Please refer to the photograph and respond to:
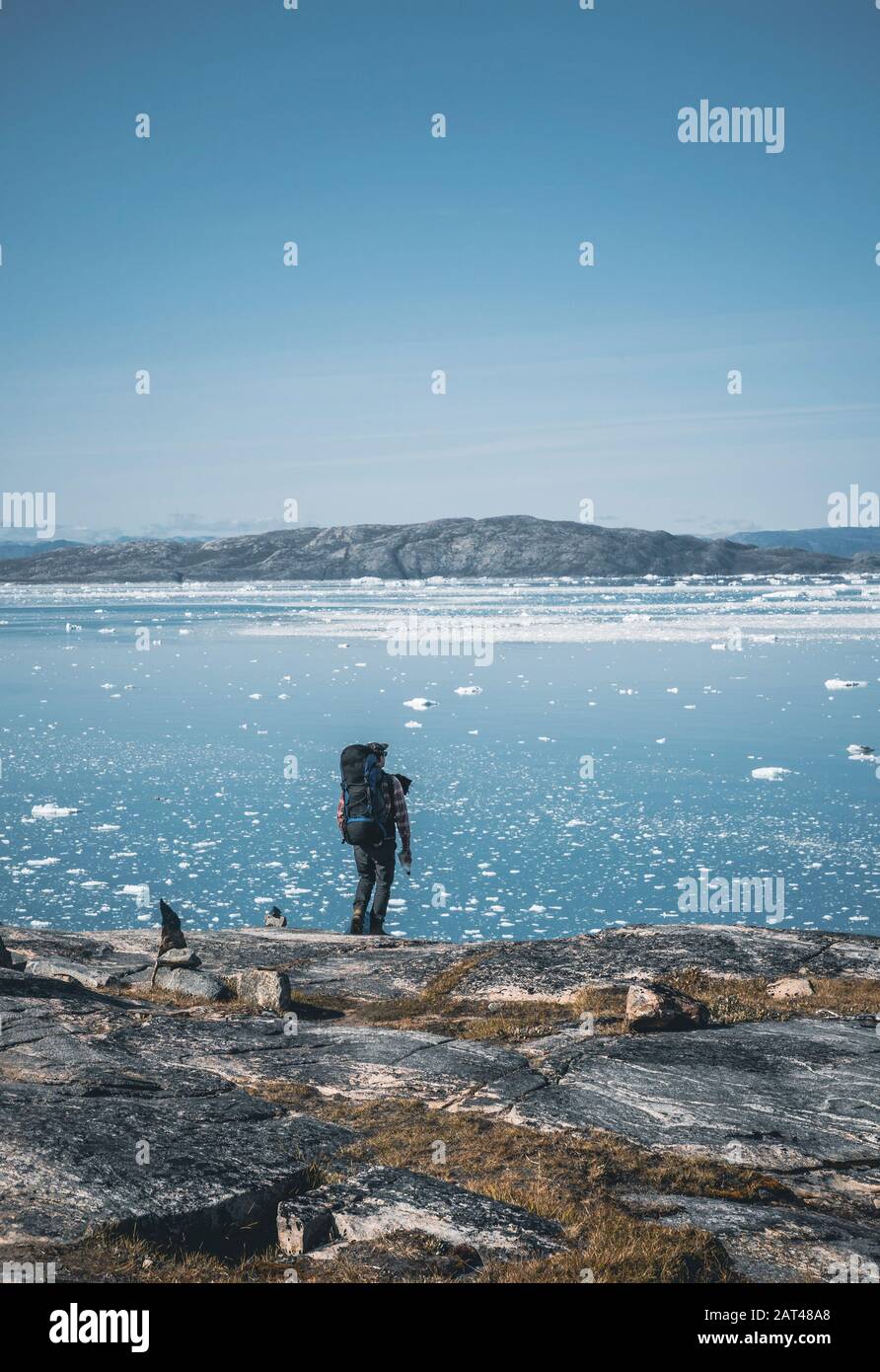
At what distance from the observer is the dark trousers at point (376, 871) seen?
13.0m

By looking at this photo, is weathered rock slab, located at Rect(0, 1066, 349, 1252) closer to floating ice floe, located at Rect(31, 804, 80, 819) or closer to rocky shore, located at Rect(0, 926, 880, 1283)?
rocky shore, located at Rect(0, 926, 880, 1283)

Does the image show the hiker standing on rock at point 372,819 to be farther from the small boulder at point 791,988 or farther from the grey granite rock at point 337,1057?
the small boulder at point 791,988

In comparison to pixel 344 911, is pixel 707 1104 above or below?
above

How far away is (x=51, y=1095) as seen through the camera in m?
6.16

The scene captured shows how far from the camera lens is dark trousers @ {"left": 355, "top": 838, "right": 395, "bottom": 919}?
1298cm

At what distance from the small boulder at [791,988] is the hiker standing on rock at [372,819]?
4.77m

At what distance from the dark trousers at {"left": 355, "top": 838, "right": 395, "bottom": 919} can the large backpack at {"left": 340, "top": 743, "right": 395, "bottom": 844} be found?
240 millimetres

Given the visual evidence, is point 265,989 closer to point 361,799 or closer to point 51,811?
point 361,799

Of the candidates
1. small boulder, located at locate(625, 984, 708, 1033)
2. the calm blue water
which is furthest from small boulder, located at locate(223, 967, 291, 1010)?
the calm blue water

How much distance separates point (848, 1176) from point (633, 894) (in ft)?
33.9

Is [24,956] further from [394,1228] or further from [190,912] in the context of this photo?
[394,1228]

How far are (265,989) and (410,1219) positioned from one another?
3873 mm

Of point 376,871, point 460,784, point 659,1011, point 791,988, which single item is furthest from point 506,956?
point 460,784
